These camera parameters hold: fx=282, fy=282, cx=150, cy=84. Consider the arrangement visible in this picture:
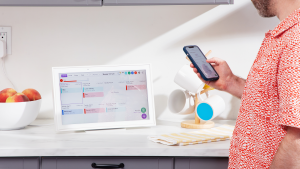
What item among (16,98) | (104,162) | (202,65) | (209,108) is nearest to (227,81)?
(202,65)

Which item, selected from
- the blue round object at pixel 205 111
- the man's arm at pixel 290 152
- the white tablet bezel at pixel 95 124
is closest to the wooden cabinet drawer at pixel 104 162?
the white tablet bezel at pixel 95 124

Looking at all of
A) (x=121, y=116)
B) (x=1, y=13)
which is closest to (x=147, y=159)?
(x=121, y=116)

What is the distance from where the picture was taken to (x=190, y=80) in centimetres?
134

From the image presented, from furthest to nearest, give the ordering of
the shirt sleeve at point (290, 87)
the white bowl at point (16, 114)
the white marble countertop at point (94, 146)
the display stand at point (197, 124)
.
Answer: the display stand at point (197, 124) < the white bowl at point (16, 114) < the white marble countertop at point (94, 146) < the shirt sleeve at point (290, 87)

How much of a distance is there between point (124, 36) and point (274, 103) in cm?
99

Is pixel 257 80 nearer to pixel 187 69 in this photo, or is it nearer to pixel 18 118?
pixel 187 69

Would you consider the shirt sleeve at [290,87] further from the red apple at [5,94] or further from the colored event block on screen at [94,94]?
the red apple at [5,94]

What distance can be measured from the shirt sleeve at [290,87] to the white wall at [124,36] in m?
0.91

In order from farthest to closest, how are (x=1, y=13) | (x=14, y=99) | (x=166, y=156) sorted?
1. (x=1, y=13)
2. (x=14, y=99)
3. (x=166, y=156)

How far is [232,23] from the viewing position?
5.10 ft

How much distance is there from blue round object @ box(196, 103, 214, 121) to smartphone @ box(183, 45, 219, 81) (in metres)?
0.26

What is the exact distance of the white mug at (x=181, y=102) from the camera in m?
1.39

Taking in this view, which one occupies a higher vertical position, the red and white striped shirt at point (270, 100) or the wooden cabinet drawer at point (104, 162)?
the red and white striped shirt at point (270, 100)

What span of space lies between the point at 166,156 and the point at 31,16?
1.08 meters
